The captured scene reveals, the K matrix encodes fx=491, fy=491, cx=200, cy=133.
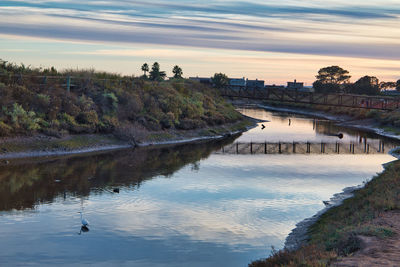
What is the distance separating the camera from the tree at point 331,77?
175575mm

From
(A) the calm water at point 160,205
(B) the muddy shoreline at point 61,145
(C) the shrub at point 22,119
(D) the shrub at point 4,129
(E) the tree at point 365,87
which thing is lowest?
(A) the calm water at point 160,205

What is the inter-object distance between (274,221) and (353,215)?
4376 millimetres

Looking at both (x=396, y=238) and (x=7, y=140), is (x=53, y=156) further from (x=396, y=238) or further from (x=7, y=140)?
(x=396, y=238)

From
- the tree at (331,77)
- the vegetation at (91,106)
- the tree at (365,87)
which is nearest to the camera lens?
the vegetation at (91,106)

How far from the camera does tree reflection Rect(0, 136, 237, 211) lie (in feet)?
103

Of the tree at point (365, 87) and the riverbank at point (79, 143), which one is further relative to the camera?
the tree at point (365, 87)

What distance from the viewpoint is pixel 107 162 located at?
146 ft

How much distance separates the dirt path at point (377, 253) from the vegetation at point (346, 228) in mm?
318

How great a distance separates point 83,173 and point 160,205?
11.7 m

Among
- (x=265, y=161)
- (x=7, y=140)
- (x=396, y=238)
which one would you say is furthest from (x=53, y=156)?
(x=396, y=238)

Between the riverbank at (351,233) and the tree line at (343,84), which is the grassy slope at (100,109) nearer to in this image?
the riverbank at (351,233)

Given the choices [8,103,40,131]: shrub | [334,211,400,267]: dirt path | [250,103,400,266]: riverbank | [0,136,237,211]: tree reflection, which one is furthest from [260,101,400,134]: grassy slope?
[334,211,400,267]: dirt path

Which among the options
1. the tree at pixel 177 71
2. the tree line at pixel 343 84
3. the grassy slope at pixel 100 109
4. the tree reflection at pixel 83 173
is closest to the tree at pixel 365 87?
the tree line at pixel 343 84

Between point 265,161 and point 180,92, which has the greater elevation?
point 180,92
